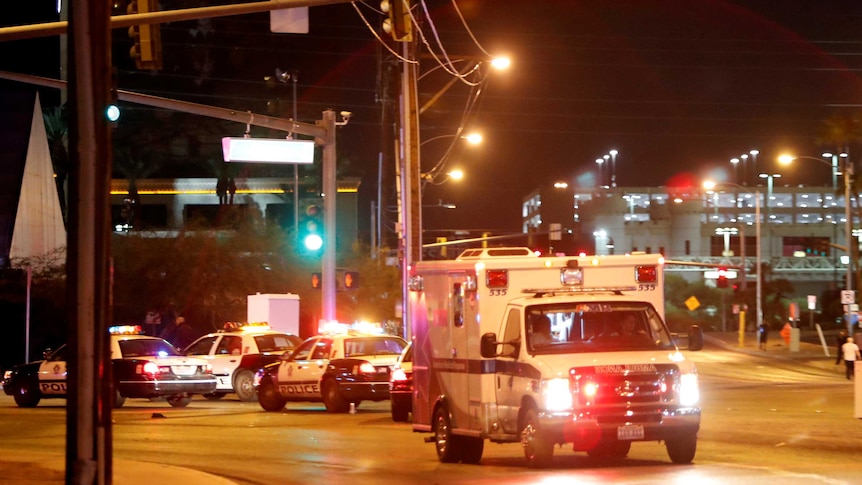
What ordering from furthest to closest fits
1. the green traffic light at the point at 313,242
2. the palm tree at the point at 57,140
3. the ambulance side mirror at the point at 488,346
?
the palm tree at the point at 57,140
the green traffic light at the point at 313,242
the ambulance side mirror at the point at 488,346

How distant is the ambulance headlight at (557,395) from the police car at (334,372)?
10.8 metres

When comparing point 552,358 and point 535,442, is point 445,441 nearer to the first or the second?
point 535,442

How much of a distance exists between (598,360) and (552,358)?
524 mm

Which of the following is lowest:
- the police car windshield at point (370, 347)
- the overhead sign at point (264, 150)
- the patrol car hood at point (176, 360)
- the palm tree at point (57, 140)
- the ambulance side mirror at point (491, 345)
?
the patrol car hood at point (176, 360)

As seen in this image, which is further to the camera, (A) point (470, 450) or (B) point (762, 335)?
(B) point (762, 335)

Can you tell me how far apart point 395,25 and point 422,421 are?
211 inches

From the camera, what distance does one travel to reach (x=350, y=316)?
5288cm

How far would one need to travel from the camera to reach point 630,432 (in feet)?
44.3

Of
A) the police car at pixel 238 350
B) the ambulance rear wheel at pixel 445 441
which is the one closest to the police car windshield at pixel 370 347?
the police car at pixel 238 350

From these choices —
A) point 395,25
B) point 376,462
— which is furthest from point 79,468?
point 395,25

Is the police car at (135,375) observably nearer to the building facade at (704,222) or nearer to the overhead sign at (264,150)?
the overhead sign at (264,150)

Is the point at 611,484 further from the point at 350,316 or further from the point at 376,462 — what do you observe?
the point at 350,316

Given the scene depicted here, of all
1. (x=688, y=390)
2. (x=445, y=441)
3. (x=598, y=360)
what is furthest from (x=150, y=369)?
(x=688, y=390)

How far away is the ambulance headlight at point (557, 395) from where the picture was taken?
1335cm
